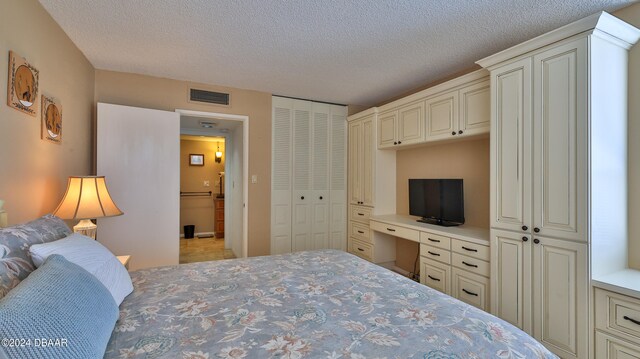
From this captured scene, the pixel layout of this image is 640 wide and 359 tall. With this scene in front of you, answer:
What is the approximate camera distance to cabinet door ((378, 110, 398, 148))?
3709 millimetres

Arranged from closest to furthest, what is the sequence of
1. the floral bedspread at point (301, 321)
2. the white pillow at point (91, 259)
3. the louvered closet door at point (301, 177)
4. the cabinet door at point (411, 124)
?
1. the floral bedspread at point (301, 321)
2. the white pillow at point (91, 259)
3. the cabinet door at point (411, 124)
4. the louvered closet door at point (301, 177)

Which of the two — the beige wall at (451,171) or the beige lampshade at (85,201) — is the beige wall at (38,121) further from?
the beige wall at (451,171)

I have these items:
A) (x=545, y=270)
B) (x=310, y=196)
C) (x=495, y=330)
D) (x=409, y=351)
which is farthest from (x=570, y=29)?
(x=310, y=196)

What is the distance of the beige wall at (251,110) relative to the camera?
3383 millimetres

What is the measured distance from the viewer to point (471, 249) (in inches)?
102

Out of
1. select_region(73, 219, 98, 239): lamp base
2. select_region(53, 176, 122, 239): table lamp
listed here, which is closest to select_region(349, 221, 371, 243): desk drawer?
select_region(53, 176, 122, 239): table lamp

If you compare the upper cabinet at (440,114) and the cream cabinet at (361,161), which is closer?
the upper cabinet at (440,114)

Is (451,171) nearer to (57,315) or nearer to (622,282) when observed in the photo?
(622,282)

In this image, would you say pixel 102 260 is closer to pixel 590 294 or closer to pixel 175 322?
pixel 175 322

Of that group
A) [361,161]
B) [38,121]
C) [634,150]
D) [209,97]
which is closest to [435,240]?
[634,150]

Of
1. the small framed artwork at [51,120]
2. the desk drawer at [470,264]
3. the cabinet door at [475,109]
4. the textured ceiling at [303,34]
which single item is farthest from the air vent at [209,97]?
the desk drawer at [470,264]

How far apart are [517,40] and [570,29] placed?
67 cm

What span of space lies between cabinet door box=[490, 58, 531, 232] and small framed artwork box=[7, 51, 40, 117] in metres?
3.22

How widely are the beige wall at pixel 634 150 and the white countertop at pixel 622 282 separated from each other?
0.57 ft
